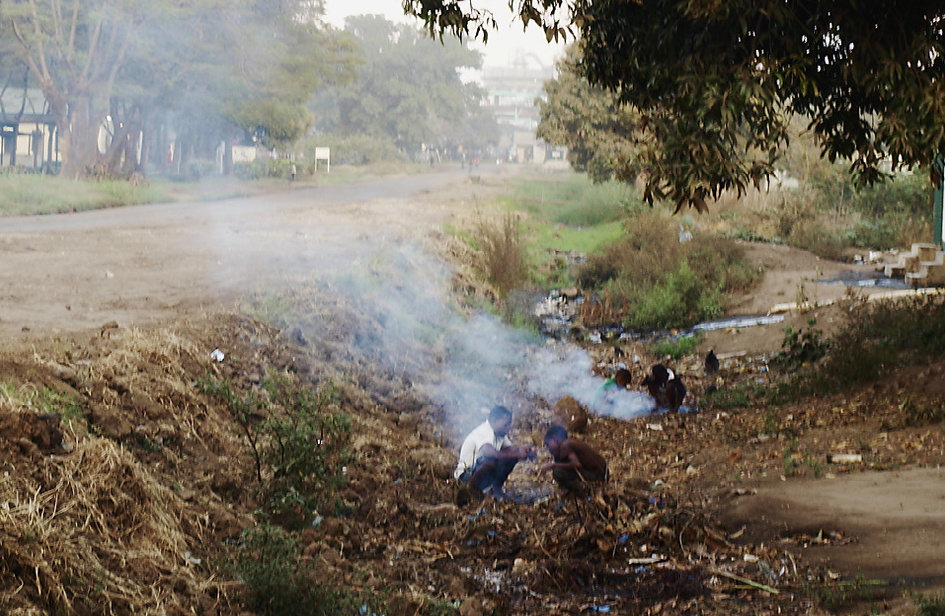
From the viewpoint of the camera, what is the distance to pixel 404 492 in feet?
22.0

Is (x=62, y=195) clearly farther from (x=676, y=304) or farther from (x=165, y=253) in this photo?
(x=676, y=304)

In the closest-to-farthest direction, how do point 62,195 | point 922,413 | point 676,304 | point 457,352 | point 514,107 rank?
point 922,413, point 457,352, point 676,304, point 62,195, point 514,107

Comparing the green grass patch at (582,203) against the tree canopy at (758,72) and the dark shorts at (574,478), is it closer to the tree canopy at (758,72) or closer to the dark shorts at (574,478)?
the tree canopy at (758,72)

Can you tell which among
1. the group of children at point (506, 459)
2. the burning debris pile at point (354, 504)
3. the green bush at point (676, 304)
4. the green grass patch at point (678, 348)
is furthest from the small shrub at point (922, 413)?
the green bush at point (676, 304)

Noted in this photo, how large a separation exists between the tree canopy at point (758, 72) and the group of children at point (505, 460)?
1.61 m

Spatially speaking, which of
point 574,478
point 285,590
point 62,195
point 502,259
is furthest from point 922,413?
point 62,195

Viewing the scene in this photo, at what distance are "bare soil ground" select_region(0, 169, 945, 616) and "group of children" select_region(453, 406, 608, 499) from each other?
168 millimetres

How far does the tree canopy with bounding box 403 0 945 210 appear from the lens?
577 centimetres

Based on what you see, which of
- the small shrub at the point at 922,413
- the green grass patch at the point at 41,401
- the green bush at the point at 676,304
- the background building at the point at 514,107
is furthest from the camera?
the background building at the point at 514,107

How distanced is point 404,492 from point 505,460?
0.71 m

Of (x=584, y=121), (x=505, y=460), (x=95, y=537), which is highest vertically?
(x=584, y=121)

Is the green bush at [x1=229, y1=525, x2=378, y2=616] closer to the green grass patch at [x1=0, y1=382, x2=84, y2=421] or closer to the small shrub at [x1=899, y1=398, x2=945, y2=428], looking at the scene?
the green grass patch at [x1=0, y1=382, x2=84, y2=421]

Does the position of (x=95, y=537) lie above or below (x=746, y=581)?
above

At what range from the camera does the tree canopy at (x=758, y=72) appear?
5.77 metres
